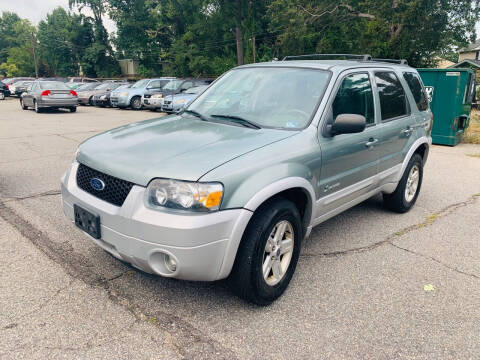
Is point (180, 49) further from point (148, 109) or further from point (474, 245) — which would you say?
point (474, 245)

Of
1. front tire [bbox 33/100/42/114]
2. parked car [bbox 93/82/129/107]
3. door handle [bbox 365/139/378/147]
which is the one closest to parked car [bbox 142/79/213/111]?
parked car [bbox 93/82/129/107]

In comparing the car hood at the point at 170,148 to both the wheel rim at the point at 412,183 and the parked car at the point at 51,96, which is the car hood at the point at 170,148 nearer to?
the wheel rim at the point at 412,183

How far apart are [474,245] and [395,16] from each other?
2344cm

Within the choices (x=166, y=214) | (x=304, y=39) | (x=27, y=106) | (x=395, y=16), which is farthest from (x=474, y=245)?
(x=304, y=39)

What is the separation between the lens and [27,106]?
19453 millimetres

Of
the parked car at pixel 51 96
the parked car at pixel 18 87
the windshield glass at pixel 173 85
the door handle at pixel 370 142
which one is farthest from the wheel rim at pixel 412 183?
the parked car at pixel 18 87

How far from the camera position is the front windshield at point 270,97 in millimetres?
3473

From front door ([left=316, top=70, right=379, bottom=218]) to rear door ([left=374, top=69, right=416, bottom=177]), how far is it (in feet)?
0.62

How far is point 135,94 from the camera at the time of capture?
20531 mm

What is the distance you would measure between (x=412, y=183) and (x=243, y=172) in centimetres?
344

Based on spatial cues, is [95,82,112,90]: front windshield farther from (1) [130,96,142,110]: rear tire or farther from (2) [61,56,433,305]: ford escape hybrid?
(2) [61,56,433,305]: ford escape hybrid

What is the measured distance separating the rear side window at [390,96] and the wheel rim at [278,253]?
196cm

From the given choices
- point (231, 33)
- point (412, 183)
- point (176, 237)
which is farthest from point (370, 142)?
point (231, 33)

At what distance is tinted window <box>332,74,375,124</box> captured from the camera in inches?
143
